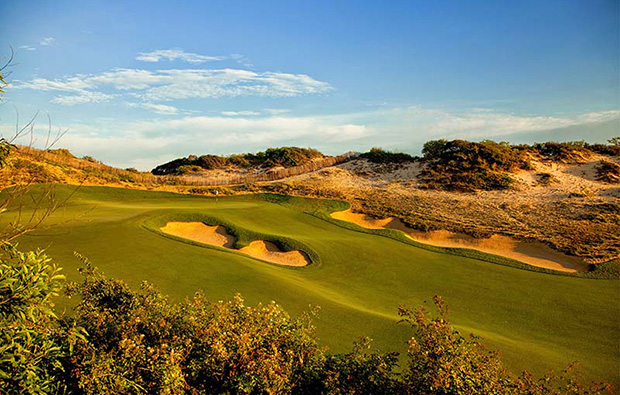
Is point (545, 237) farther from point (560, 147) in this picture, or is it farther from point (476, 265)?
point (560, 147)

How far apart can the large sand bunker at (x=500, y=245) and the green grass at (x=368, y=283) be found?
3.70 meters

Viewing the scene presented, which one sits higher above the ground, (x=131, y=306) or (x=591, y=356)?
(x=131, y=306)

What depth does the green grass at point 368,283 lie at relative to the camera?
14.9m

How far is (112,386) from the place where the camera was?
7.56 m

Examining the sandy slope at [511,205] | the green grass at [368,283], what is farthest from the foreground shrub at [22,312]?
the sandy slope at [511,205]

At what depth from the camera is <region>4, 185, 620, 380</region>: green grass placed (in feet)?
48.9

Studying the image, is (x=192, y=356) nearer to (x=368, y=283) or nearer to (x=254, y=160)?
(x=368, y=283)

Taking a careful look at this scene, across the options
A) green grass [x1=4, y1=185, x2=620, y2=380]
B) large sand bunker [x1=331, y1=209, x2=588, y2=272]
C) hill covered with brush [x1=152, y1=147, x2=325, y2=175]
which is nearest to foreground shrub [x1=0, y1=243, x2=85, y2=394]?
green grass [x1=4, y1=185, x2=620, y2=380]

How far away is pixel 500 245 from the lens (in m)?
31.6

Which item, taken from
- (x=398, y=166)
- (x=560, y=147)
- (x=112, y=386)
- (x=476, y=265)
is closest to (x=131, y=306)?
(x=112, y=386)

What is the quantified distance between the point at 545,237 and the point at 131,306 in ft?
106

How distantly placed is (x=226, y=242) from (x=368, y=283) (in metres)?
10.3

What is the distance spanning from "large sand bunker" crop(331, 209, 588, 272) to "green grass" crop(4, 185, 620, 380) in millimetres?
3696

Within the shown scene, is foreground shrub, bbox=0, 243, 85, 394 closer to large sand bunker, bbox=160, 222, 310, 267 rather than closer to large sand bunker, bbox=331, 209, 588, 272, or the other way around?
large sand bunker, bbox=160, 222, 310, 267
